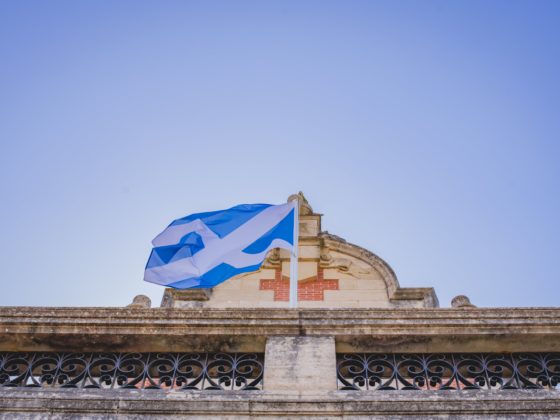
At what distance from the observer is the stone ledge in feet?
18.0

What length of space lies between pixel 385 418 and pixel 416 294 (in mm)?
3177

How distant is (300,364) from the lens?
19.8ft

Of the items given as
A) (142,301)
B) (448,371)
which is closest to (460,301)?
(448,371)

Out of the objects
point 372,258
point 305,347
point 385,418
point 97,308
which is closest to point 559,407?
point 385,418

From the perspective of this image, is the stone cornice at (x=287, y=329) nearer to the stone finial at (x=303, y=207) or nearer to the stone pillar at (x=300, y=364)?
the stone pillar at (x=300, y=364)

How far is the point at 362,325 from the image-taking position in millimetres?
6352

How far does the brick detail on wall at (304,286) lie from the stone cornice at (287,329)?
2.30 meters

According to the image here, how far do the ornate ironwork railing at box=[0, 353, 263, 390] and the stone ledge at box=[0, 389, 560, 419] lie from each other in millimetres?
356

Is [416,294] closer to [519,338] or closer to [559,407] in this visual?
[519,338]

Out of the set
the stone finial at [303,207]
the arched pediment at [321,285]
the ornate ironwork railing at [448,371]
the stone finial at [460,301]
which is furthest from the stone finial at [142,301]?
the stone finial at [460,301]

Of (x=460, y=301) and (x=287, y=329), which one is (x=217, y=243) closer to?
(x=287, y=329)

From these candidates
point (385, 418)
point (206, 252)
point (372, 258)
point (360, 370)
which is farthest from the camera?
point (372, 258)

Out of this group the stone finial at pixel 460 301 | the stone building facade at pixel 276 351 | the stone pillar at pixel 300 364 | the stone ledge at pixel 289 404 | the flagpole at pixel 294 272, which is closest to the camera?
the stone ledge at pixel 289 404

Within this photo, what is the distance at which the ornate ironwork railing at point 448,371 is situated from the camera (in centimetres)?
604
